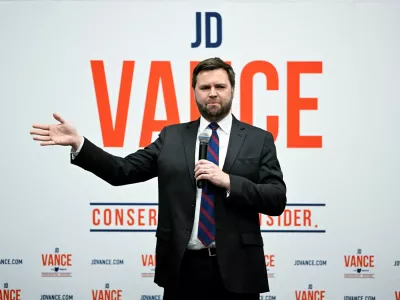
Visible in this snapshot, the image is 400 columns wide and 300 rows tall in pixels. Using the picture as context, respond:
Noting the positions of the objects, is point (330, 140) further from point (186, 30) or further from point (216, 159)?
point (216, 159)

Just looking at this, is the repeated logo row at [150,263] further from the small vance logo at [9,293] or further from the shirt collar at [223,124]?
the shirt collar at [223,124]

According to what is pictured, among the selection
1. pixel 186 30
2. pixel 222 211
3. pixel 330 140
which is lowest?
pixel 222 211

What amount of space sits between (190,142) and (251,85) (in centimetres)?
145

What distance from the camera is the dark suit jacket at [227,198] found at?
6.02 feet

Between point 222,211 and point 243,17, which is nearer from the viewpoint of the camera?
point 222,211

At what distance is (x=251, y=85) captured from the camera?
3.33 meters

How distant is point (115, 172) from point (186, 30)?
5.65 ft

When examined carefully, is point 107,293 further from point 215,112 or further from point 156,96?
point 215,112

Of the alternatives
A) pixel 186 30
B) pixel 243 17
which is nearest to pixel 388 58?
pixel 243 17

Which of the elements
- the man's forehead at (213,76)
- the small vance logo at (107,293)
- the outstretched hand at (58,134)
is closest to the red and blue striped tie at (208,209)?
the man's forehead at (213,76)

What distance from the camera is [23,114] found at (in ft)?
11.0

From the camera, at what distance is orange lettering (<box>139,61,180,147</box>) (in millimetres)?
3324

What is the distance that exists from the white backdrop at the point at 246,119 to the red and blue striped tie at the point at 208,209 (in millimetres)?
1366

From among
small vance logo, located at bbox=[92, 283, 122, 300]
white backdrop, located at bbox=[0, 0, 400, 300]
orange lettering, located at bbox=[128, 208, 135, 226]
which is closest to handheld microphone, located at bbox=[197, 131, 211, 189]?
white backdrop, located at bbox=[0, 0, 400, 300]
